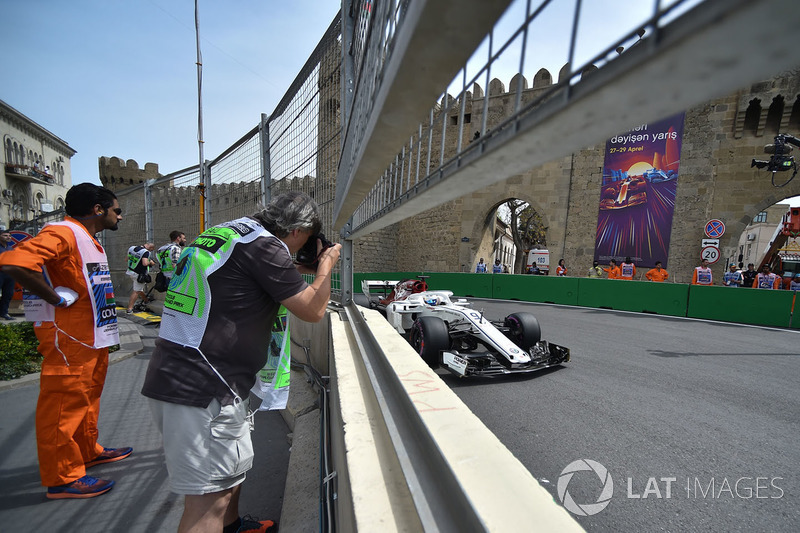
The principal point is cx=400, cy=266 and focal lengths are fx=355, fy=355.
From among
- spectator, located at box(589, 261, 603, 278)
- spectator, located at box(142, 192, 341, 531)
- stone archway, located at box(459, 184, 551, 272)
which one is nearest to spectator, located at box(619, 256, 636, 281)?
spectator, located at box(589, 261, 603, 278)

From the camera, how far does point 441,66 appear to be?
2.98ft

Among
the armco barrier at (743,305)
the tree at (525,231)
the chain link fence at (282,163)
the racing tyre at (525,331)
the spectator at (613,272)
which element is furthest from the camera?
the tree at (525,231)

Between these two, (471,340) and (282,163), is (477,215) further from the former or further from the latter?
(282,163)

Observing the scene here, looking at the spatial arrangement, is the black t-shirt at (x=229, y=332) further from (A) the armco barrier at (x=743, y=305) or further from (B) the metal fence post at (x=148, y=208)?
(A) the armco barrier at (x=743, y=305)

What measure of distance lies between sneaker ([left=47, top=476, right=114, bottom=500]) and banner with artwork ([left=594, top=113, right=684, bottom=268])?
54.9ft

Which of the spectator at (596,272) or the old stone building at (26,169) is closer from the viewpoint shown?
the spectator at (596,272)

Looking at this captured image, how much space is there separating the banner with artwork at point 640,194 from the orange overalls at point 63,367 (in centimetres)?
1671

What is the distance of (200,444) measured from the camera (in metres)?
1.33

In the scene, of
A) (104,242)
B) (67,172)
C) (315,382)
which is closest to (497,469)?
(315,382)

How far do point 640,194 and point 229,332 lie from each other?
17175 millimetres

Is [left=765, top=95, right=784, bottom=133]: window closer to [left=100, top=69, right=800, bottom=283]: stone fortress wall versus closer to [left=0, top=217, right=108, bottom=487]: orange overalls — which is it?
[left=100, top=69, right=800, bottom=283]: stone fortress wall

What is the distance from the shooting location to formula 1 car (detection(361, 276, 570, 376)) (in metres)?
3.96

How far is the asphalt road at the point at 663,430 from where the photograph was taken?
195cm

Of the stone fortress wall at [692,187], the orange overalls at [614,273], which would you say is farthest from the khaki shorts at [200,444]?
the orange overalls at [614,273]
